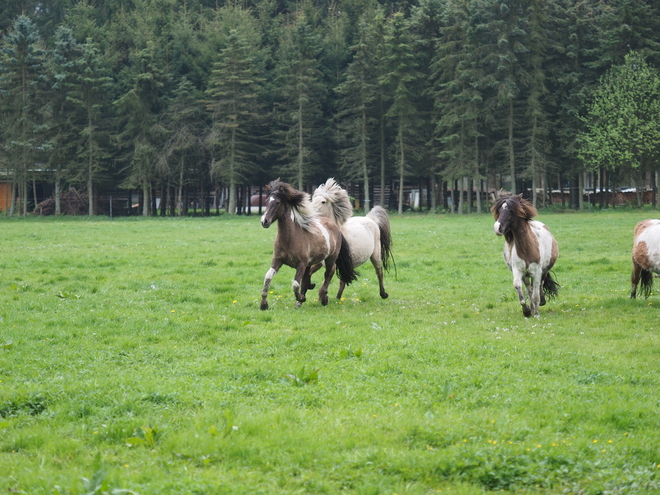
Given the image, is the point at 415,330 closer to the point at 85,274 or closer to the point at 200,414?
the point at 200,414

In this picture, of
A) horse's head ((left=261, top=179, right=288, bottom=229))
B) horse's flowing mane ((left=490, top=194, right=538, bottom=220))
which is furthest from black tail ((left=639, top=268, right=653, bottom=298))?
horse's head ((left=261, top=179, right=288, bottom=229))

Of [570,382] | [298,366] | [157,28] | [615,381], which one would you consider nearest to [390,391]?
[298,366]

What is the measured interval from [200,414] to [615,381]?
174 inches

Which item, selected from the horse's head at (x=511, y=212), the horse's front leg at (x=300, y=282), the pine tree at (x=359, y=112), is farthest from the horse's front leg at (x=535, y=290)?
the pine tree at (x=359, y=112)

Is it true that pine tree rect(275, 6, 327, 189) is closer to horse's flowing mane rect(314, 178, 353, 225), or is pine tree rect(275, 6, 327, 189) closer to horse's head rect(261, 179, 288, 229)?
horse's flowing mane rect(314, 178, 353, 225)

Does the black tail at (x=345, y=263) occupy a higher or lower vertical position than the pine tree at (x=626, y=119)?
lower

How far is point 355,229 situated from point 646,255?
5.51m

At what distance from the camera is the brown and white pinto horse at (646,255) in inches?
484

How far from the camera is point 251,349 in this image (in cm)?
913

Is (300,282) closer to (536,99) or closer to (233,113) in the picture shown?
(536,99)

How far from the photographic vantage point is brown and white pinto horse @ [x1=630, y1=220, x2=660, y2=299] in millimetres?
12305

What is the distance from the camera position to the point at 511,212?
11.7 meters

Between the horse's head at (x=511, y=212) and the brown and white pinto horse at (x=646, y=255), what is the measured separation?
2.27 m

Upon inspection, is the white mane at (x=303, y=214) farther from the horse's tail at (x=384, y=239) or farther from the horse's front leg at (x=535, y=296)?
the horse's front leg at (x=535, y=296)
